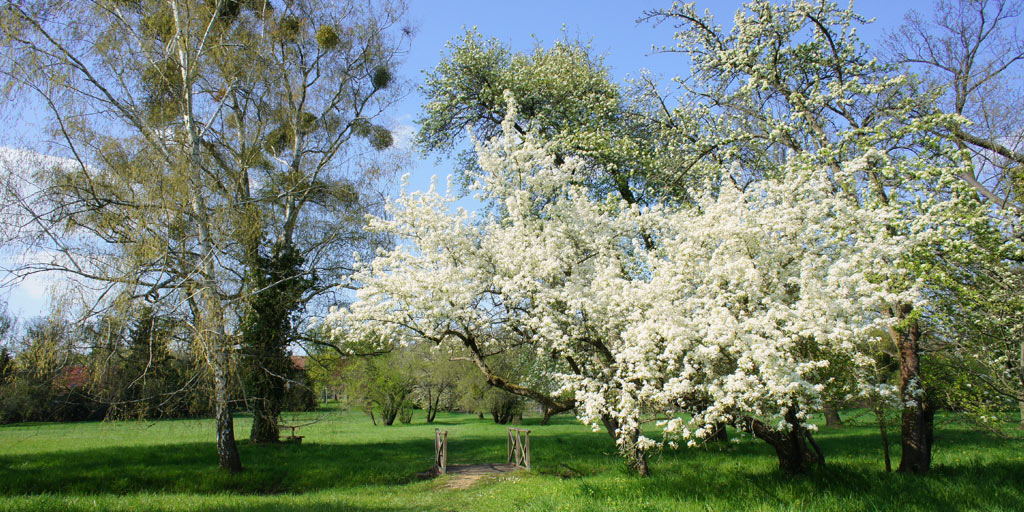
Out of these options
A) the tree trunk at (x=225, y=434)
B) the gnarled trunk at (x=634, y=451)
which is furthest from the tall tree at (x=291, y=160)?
the gnarled trunk at (x=634, y=451)

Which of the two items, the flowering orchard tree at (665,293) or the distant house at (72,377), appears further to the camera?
the distant house at (72,377)

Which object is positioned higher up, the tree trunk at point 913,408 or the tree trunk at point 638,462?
the tree trunk at point 913,408

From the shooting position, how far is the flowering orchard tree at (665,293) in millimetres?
6926

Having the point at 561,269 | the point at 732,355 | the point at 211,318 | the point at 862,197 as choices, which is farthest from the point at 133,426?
the point at 862,197

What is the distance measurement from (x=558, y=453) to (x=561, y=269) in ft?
26.3

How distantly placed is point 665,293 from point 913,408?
448 centimetres

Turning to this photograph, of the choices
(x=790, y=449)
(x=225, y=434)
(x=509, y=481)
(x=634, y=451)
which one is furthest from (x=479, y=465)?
(x=790, y=449)

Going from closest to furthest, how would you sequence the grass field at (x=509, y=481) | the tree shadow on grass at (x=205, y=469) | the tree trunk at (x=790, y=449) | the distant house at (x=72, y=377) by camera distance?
the grass field at (x=509, y=481), the tree trunk at (x=790, y=449), the distant house at (x=72, y=377), the tree shadow on grass at (x=205, y=469)

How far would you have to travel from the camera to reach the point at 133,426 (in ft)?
32.8

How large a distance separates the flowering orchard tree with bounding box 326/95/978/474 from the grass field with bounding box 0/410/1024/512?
926 mm

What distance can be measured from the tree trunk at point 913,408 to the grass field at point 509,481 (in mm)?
333

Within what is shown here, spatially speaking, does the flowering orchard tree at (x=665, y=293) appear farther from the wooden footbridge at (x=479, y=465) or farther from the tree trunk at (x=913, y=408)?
the wooden footbridge at (x=479, y=465)

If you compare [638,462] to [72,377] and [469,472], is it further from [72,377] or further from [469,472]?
[72,377]

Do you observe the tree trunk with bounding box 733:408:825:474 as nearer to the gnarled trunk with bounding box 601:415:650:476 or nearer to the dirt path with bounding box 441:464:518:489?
the gnarled trunk with bounding box 601:415:650:476
